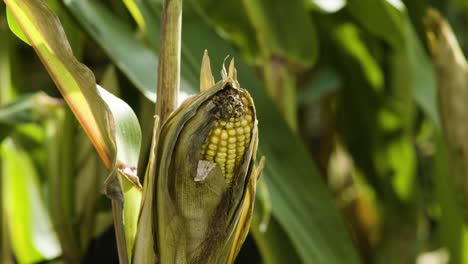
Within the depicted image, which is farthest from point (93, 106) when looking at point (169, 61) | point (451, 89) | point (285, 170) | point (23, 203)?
point (23, 203)

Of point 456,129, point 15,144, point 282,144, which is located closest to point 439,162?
point 456,129

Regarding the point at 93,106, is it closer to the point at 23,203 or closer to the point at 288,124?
the point at 288,124

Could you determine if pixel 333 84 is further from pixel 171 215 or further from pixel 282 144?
pixel 171 215

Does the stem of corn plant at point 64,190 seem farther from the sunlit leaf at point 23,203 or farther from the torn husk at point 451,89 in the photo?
the torn husk at point 451,89

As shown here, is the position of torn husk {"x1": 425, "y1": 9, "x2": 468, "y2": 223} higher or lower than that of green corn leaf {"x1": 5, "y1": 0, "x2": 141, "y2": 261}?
lower

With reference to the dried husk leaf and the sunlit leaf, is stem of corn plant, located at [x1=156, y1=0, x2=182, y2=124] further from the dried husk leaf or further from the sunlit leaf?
the sunlit leaf

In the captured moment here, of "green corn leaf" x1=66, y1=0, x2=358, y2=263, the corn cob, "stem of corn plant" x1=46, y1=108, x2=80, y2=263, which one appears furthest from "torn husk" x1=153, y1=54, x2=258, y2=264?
"stem of corn plant" x1=46, y1=108, x2=80, y2=263

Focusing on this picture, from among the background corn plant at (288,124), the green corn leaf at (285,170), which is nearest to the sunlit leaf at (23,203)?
the background corn plant at (288,124)
